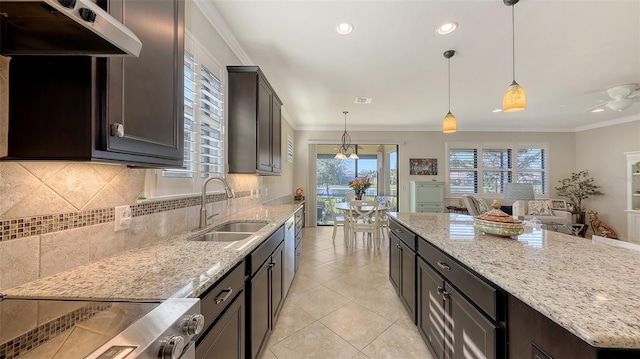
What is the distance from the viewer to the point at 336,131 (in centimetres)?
623

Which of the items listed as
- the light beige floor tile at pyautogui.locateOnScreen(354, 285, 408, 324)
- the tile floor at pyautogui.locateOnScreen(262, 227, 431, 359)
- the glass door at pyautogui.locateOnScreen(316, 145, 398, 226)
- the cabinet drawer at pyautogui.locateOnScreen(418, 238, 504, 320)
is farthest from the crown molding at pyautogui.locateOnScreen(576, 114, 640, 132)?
the cabinet drawer at pyautogui.locateOnScreen(418, 238, 504, 320)

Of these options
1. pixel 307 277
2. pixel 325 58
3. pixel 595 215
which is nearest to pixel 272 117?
pixel 325 58

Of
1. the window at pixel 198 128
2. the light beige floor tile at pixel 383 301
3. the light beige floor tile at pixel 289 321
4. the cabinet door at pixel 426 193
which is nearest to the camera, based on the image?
the window at pixel 198 128

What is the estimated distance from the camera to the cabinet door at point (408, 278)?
1.91m

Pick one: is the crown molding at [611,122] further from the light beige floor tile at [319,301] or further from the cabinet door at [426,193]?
the light beige floor tile at [319,301]

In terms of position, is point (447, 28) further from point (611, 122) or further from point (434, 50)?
point (611, 122)

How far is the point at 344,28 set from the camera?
7.17 feet

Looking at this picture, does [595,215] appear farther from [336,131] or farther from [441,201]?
[336,131]

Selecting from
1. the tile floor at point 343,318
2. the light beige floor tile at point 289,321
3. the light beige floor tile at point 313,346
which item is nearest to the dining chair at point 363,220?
the tile floor at point 343,318

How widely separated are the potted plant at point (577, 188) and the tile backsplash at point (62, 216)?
8279 millimetres

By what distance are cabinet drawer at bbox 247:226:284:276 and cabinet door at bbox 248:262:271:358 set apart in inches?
2.1

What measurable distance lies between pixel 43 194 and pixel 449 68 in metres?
3.68

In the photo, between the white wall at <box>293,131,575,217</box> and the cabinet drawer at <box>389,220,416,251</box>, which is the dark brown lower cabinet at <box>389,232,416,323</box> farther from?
the white wall at <box>293,131,575,217</box>

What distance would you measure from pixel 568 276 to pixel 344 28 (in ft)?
7.50
